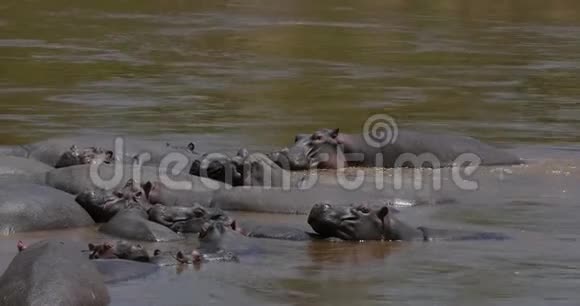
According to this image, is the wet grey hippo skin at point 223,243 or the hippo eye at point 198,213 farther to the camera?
the hippo eye at point 198,213

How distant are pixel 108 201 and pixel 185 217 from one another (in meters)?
0.56

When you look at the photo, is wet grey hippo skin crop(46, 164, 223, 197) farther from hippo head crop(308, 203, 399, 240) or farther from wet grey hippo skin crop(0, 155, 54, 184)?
Result: hippo head crop(308, 203, 399, 240)

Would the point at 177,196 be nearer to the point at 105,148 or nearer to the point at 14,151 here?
the point at 105,148

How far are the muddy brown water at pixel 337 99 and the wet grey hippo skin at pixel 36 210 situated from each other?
11 cm

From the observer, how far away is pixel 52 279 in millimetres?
6227

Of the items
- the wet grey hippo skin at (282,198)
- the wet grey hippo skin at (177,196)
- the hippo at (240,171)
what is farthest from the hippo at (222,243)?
the hippo at (240,171)

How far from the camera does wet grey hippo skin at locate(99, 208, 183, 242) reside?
8180mm

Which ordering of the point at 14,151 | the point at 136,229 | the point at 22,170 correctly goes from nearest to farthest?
the point at 136,229 < the point at 22,170 < the point at 14,151

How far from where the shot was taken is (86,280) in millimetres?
6438

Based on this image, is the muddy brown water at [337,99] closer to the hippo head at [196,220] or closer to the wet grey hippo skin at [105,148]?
the hippo head at [196,220]

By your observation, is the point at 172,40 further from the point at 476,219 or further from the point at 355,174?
the point at 476,219

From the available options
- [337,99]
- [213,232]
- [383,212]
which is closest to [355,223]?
[383,212]

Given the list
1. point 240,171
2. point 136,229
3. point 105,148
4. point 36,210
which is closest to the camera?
point 136,229

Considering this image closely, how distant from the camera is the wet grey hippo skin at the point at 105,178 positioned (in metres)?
9.22
